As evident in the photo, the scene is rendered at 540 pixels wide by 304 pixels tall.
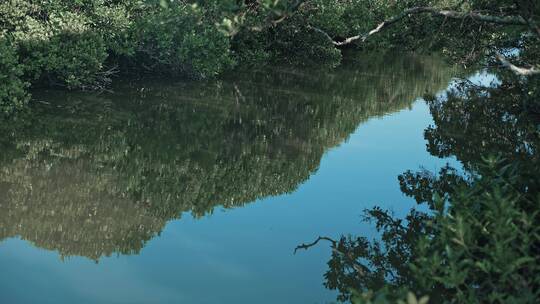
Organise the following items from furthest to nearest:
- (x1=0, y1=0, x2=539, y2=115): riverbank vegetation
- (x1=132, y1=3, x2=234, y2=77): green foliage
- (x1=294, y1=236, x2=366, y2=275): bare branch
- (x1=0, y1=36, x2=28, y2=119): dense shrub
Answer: (x1=132, y1=3, x2=234, y2=77): green foliage → (x1=0, y1=36, x2=28, y2=119): dense shrub → (x1=0, y1=0, x2=539, y2=115): riverbank vegetation → (x1=294, y1=236, x2=366, y2=275): bare branch

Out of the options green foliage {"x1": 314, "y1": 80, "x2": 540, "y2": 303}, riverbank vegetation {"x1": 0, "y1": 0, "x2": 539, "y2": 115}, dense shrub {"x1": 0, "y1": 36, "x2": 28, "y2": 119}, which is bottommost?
green foliage {"x1": 314, "y1": 80, "x2": 540, "y2": 303}

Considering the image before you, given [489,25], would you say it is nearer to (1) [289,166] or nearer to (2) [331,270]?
(1) [289,166]

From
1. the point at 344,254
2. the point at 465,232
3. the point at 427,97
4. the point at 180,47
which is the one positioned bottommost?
the point at 465,232

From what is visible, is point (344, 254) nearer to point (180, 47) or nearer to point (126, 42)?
point (126, 42)

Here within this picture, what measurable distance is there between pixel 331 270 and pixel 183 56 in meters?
18.1

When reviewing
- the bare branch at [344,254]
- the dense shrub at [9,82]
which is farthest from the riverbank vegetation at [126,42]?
the bare branch at [344,254]

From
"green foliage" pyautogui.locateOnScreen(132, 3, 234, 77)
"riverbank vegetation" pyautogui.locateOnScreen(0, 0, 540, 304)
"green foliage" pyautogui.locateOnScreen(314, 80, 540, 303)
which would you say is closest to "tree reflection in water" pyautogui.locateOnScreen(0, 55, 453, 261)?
"green foliage" pyautogui.locateOnScreen(132, 3, 234, 77)

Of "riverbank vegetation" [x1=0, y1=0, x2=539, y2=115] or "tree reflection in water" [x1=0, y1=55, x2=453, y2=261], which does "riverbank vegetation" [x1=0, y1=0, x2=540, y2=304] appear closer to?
"riverbank vegetation" [x1=0, y1=0, x2=539, y2=115]

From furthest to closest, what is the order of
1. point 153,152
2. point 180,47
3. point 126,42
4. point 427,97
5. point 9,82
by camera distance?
point 427,97 < point 180,47 < point 126,42 < point 9,82 < point 153,152

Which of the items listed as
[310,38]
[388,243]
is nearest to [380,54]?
[310,38]

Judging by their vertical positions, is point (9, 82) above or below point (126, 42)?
below

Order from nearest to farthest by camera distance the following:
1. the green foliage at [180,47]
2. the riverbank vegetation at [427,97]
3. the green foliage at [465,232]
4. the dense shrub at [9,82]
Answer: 1. the green foliage at [465,232]
2. the riverbank vegetation at [427,97]
3. the dense shrub at [9,82]
4. the green foliage at [180,47]

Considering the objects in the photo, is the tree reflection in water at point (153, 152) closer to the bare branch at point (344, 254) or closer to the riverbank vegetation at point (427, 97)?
the riverbank vegetation at point (427, 97)

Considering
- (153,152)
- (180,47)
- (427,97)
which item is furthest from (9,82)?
(427,97)
